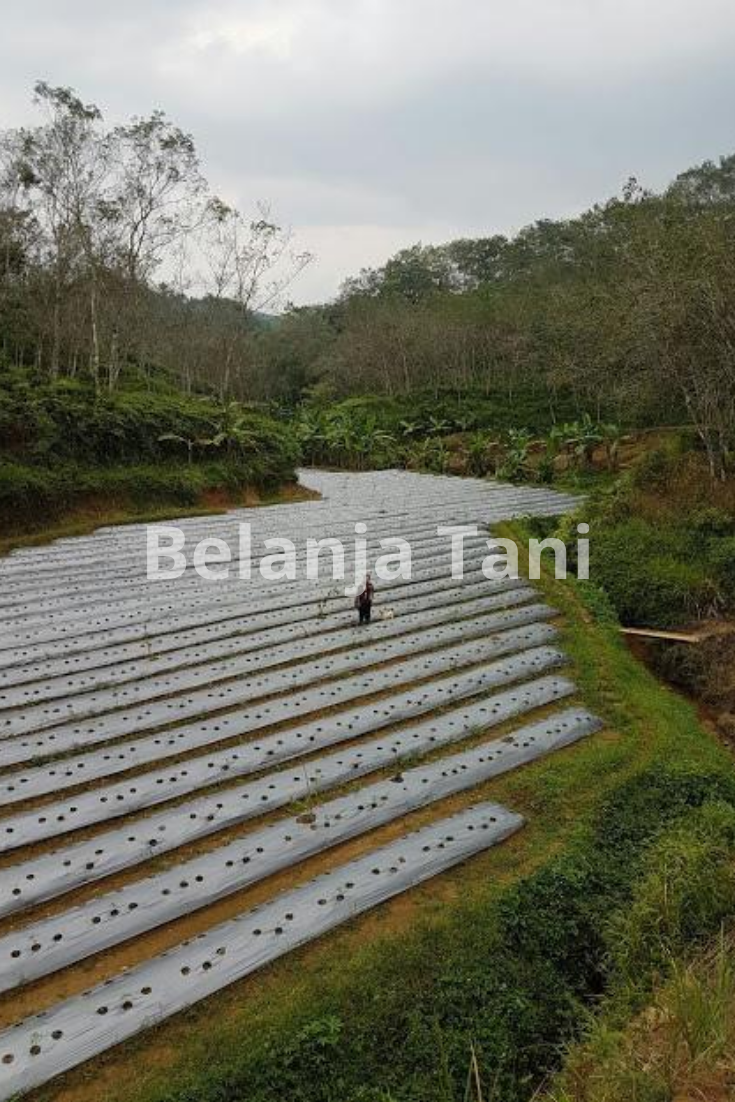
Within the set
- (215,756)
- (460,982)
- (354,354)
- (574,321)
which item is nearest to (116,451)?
(215,756)

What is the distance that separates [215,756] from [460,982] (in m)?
1.98

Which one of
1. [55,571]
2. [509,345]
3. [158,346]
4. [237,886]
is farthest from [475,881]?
[158,346]

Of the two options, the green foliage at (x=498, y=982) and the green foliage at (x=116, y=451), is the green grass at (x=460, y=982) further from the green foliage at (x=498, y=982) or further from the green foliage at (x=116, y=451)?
the green foliage at (x=116, y=451)

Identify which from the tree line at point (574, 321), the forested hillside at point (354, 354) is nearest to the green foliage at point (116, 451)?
the forested hillside at point (354, 354)

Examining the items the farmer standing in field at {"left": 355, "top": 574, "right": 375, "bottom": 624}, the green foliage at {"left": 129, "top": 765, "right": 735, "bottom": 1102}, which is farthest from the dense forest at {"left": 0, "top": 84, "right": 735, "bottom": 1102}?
the farmer standing in field at {"left": 355, "top": 574, "right": 375, "bottom": 624}

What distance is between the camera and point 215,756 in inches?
173

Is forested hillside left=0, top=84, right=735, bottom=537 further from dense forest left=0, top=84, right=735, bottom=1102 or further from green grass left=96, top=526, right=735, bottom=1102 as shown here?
green grass left=96, top=526, right=735, bottom=1102

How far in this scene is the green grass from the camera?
2602 mm

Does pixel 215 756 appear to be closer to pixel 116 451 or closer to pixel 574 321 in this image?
pixel 116 451

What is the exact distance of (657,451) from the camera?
1257cm

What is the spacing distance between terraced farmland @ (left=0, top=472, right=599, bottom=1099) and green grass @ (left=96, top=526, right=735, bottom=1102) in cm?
14

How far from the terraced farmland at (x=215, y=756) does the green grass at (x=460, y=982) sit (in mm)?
144

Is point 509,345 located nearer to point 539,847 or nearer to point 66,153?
point 66,153

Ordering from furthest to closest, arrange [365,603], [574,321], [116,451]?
[574,321], [116,451], [365,603]
